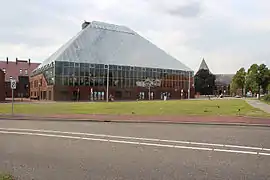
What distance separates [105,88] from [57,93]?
1221 centimetres

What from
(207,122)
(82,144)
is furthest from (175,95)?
(82,144)

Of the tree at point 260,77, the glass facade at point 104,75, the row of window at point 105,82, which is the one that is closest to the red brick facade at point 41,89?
the glass facade at point 104,75

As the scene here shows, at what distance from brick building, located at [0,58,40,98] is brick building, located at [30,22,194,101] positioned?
63.4 ft

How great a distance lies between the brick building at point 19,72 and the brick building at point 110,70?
1932 cm

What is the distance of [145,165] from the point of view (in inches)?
324

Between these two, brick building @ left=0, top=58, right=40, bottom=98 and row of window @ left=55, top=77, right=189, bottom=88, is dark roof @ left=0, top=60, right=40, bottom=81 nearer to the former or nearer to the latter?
brick building @ left=0, top=58, right=40, bottom=98

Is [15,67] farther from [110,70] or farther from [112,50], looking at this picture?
[110,70]

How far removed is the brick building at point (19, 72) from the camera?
4840 inches

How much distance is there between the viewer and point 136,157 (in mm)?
9305

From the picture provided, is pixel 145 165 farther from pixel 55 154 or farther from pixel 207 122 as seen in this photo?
pixel 207 122

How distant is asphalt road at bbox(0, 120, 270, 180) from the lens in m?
7.39

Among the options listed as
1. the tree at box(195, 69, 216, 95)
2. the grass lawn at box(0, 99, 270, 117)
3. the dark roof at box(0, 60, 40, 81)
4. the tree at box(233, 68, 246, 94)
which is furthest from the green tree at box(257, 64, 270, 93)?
the dark roof at box(0, 60, 40, 81)

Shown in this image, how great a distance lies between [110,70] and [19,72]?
54598mm

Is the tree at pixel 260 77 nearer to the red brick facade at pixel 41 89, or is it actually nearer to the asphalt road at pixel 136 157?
the red brick facade at pixel 41 89
